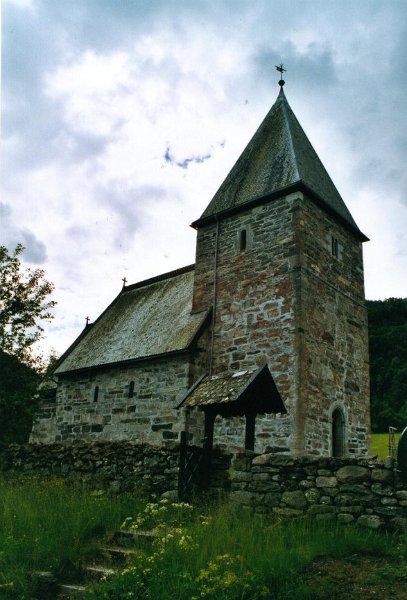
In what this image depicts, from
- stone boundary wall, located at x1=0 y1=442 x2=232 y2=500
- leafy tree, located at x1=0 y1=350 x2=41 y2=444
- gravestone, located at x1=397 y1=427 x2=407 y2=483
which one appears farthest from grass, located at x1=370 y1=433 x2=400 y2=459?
gravestone, located at x1=397 y1=427 x2=407 y2=483

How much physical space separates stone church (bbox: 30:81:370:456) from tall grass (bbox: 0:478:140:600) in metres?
4.92

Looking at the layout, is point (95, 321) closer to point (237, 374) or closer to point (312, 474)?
point (237, 374)

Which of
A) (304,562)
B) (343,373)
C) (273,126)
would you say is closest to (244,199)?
(273,126)

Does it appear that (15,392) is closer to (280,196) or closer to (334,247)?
(280,196)

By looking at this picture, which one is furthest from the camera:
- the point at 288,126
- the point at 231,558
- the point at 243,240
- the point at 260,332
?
the point at 288,126

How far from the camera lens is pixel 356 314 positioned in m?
18.3

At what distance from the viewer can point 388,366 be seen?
39.1 meters

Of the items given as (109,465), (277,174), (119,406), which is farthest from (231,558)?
(277,174)

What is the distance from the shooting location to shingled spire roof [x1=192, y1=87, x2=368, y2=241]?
57.3ft

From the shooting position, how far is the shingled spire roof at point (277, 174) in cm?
1747

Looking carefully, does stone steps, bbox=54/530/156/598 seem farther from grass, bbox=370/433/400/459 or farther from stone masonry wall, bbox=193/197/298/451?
grass, bbox=370/433/400/459

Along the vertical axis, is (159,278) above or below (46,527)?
above

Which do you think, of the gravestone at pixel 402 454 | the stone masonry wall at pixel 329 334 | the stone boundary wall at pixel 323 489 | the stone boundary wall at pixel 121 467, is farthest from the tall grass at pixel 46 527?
the stone masonry wall at pixel 329 334

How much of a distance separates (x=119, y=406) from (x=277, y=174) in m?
9.52
